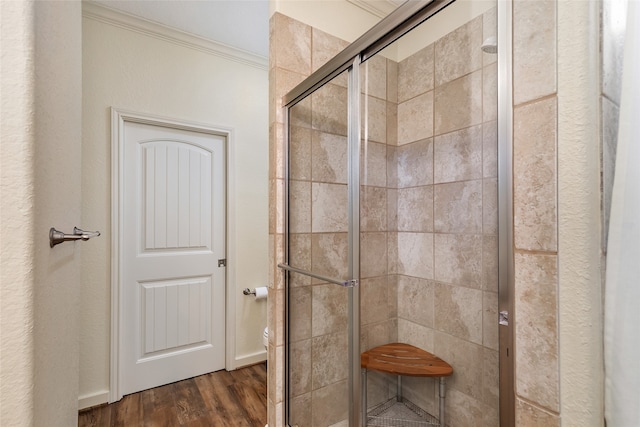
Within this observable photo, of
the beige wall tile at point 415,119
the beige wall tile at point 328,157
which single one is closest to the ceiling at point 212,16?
the beige wall tile at point 328,157

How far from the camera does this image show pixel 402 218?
104 cm

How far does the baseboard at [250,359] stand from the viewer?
99.9 inches

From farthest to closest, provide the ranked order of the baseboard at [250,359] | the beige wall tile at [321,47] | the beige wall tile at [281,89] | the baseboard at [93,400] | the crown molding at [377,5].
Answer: the baseboard at [250,359] → the baseboard at [93,400] → the crown molding at [377,5] → the beige wall tile at [321,47] → the beige wall tile at [281,89]

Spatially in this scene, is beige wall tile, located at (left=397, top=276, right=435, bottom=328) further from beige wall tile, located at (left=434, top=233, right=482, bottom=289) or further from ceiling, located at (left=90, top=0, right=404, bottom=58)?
ceiling, located at (left=90, top=0, right=404, bottom=58)

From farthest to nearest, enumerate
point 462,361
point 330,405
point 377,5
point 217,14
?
point 217,14 < point 377,5 < point 330,405 < point 462,361

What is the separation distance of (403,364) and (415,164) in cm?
69

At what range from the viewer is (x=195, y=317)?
2.45 m

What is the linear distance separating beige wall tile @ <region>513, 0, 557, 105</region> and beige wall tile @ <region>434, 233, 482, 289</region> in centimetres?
36

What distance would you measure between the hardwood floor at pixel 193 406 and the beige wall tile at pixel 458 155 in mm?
1872

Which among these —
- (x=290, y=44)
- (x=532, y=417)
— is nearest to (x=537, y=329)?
(x=532, y=417)

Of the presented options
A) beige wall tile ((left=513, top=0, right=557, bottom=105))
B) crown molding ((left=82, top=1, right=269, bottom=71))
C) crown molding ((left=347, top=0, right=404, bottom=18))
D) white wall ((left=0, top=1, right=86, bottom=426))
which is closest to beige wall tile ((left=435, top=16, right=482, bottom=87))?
beige wall tile ((left=513, top=0, right=557, bottom=105))

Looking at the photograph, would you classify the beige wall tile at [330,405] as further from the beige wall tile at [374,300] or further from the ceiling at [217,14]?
the ceiling at [217,14]

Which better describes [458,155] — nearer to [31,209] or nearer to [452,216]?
[452,216]

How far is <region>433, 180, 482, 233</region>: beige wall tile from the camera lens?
31.7 inches
